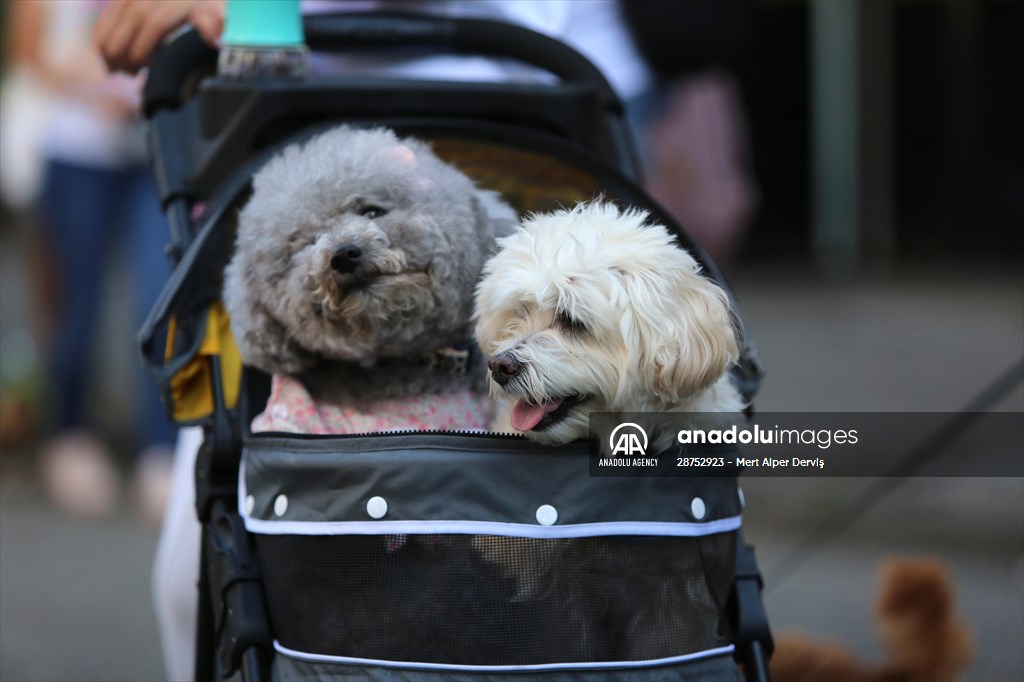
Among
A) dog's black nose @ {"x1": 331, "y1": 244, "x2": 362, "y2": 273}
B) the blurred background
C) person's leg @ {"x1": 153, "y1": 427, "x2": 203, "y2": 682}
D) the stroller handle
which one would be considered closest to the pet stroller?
dog's black nose @ {"x1": 331, "y1": 244, "x2": 362, "y2": 273}

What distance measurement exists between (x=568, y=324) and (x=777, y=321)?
5920 mm

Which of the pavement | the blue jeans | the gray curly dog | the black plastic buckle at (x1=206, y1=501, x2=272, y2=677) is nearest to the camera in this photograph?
the black plastic buckle at (x1=206, y1=501, x2=272, y2=677)

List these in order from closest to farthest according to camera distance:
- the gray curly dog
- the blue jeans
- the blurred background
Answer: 1. the gray curly dog
2. the blurred background
3. the blue jeans

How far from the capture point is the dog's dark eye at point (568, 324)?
1994mm

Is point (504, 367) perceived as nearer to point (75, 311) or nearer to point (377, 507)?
point (377, 507)

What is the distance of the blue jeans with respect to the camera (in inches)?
188

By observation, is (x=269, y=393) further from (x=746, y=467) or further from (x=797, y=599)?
(x=797, y=599)

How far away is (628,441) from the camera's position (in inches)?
78.2

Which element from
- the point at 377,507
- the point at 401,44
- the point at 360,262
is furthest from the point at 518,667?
the point at 401,44

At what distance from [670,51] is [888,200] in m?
5.19

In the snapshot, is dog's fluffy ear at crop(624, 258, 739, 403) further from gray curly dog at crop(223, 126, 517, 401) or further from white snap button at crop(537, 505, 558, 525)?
gray curly dog at crop(223, 126, 517, 401)

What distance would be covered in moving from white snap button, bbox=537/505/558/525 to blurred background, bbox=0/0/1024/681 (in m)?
1.56

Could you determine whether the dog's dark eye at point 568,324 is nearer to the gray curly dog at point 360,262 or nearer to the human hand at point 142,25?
the gray curly dog at point 360,262

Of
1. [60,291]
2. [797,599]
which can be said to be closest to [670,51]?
[797,599]
